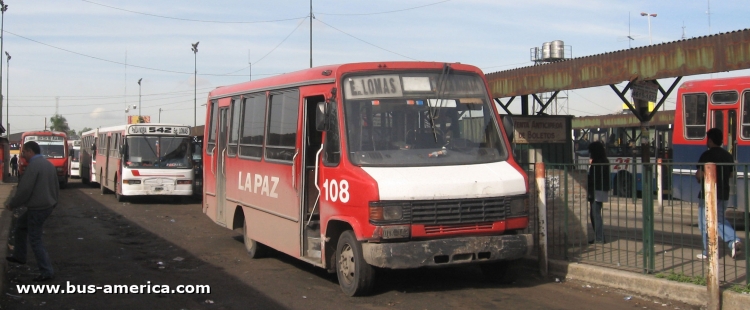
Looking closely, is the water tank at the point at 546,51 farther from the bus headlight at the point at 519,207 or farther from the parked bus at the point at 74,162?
the bus headlight at the point at 519,207

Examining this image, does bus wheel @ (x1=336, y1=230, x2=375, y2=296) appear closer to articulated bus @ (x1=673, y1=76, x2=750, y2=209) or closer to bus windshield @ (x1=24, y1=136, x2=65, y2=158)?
articulated bus @ (x1=673, y1=76, x2=750, y2=209)

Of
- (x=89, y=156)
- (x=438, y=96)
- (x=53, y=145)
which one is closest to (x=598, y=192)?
(x=438, y=96)

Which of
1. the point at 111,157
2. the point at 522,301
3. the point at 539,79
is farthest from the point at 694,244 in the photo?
the point at 111,157

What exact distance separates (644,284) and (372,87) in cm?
377

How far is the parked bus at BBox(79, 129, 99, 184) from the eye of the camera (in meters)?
32.6

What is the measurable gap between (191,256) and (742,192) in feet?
26.3

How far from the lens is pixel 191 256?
11.7 meters

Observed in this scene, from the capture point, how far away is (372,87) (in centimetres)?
867

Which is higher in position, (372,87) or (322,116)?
(372,87)

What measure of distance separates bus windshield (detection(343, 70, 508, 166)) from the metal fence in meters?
1.53

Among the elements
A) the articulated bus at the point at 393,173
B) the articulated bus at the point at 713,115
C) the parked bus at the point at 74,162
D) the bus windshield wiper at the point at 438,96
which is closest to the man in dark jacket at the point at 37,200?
the articulated bus at the point at 393,173

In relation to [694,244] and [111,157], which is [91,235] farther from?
[111,157]

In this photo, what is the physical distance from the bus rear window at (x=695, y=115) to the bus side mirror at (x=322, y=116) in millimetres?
10481

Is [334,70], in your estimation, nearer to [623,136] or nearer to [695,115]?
[695,115]
